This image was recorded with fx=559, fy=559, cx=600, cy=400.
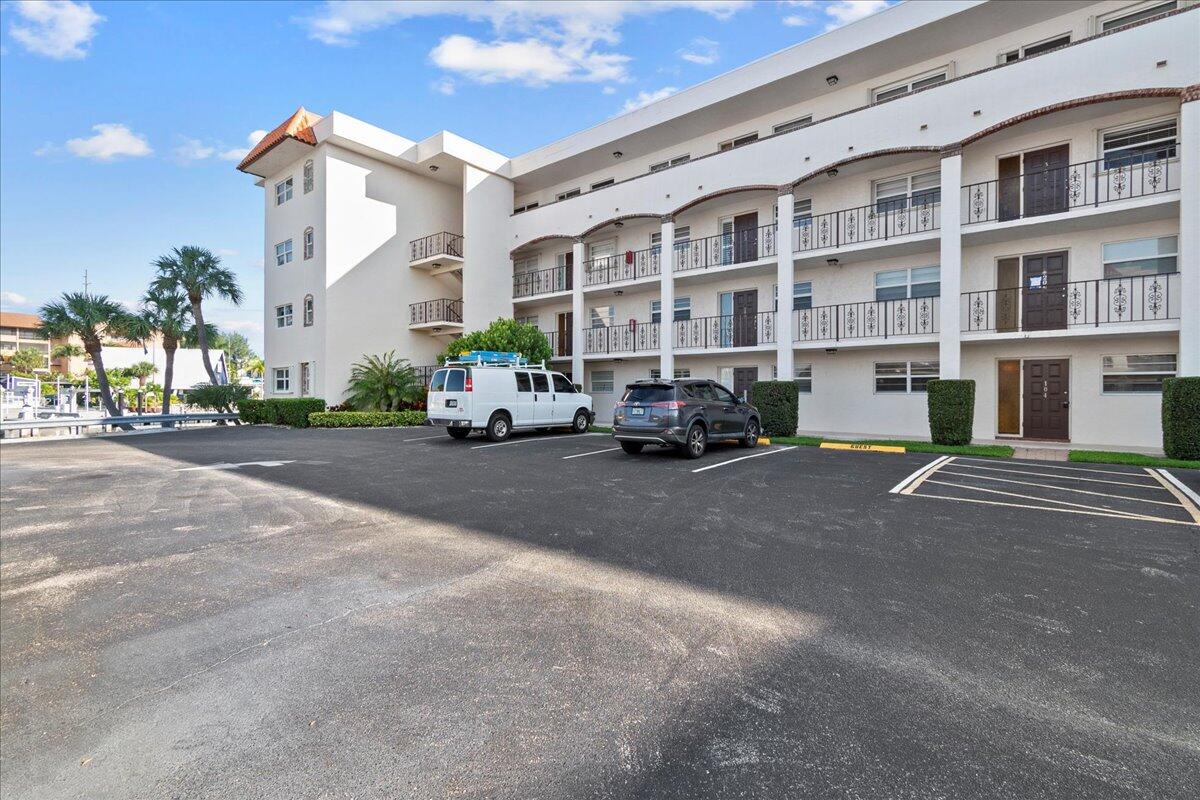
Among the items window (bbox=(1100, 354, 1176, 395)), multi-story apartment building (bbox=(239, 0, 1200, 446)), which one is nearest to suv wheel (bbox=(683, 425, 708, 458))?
multi-story apartment building (bbox=(239, 0, 1200, 446))

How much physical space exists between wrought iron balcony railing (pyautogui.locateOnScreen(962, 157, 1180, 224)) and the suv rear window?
10.3 m

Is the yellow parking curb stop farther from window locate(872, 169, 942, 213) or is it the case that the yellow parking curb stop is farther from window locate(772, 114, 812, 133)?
window locate(772, 114, 812, 133)

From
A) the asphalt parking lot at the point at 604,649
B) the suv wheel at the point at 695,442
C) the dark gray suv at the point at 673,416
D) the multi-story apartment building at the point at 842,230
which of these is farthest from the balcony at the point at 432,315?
the asphalt parking lot at the point at 604,649

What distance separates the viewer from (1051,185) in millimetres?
14414

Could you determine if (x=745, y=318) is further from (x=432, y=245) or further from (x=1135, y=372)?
(x=432, y=245)

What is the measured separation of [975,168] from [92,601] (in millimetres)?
20127

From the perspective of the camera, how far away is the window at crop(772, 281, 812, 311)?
61.0 feet

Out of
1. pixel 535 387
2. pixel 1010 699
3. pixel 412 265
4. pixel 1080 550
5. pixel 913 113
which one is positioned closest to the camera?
pixel 1010 699

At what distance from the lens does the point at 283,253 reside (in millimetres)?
26281

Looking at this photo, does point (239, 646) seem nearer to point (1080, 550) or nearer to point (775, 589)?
point (775, 589)

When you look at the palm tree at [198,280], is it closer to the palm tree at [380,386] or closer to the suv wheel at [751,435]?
the palm tree at [380,386]

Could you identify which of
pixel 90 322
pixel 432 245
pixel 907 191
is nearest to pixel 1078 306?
pixel 907 191

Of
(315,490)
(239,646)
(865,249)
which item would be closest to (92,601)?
(239,646)

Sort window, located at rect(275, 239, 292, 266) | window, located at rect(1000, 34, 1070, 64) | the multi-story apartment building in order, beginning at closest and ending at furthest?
the multi-story apartment building
window, located at rect(1000, 34, 1070, 64)
window, located at rect(275, 239, 292, 266)
